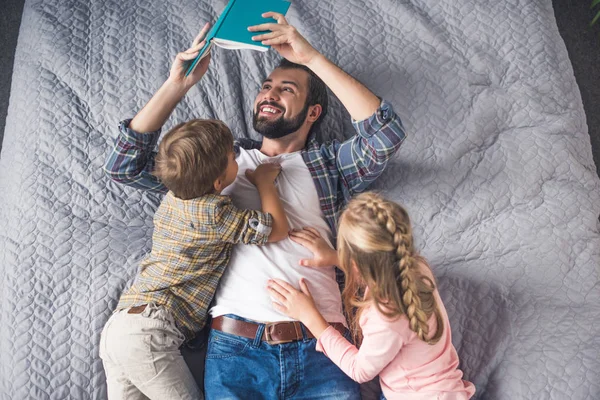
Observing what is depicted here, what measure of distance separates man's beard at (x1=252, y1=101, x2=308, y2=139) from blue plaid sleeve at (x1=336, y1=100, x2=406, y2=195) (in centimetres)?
13

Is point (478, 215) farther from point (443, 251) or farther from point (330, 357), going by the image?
point (330, 357)

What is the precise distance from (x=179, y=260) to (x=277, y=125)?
0.44 meters

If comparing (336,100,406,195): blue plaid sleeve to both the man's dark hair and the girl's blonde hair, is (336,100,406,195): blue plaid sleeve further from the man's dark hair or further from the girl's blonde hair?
the girl's blonde hair

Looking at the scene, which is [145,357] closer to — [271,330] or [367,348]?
[271,330]

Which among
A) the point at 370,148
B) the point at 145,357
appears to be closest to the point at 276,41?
the point at 370,148

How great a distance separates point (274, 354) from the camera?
1346 mm

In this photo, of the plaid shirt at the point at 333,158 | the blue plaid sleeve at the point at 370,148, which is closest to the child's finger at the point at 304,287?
the plaid shirt at the point at 333,158

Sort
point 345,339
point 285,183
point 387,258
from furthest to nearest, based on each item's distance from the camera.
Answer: point 285,183 < point 345,339 < point 387,258

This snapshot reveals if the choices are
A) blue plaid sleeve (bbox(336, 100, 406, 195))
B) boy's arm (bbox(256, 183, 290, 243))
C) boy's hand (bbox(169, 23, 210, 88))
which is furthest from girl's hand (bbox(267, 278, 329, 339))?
boy's hand (bbox(169, 23, 210, 88))

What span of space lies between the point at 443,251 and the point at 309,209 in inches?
14.5

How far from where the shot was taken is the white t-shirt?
1.39 m

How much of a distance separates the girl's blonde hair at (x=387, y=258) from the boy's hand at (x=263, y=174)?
0.37 metres

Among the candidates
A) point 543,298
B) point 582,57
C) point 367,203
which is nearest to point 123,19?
point 367,203

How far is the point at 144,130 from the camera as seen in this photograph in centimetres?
147
